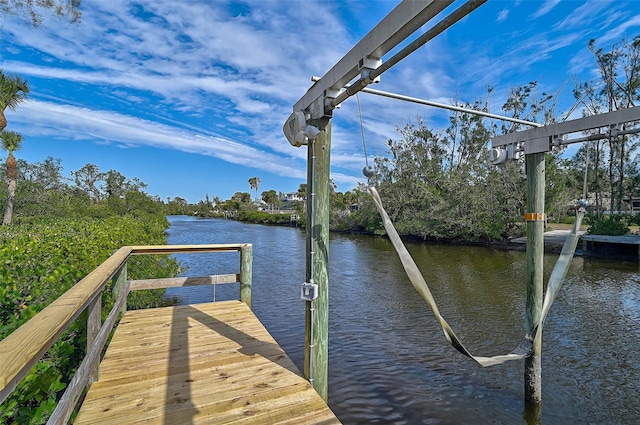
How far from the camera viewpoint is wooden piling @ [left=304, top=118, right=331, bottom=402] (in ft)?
6.99

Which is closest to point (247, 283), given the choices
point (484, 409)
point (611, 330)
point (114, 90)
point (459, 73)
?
point (484, 409)

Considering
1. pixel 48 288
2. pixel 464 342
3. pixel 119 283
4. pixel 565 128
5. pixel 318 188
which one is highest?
pixel 565 128

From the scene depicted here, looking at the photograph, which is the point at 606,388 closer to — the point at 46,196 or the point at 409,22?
the point at 409,22

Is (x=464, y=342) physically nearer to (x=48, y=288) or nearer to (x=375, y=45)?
(x=375, y=45)

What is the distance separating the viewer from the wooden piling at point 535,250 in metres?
2.75

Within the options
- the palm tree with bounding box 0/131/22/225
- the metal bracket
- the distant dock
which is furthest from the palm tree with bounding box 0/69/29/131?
the distant dock

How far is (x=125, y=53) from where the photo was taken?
8.65m

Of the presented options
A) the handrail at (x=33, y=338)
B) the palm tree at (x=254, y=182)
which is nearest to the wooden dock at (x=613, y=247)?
the handrail at (x=33, y=338)

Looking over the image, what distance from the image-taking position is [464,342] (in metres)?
4.54

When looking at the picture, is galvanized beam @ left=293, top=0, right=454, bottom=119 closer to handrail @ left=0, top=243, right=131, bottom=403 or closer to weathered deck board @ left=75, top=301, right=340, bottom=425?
handrail @ left=0, top=243, right=131, bottom=403

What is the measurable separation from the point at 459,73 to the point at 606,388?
55.3ft

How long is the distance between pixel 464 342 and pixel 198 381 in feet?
12.2

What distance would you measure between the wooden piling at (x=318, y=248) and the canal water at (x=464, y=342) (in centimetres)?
103

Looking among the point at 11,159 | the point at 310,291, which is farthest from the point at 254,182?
the point at 310,291
